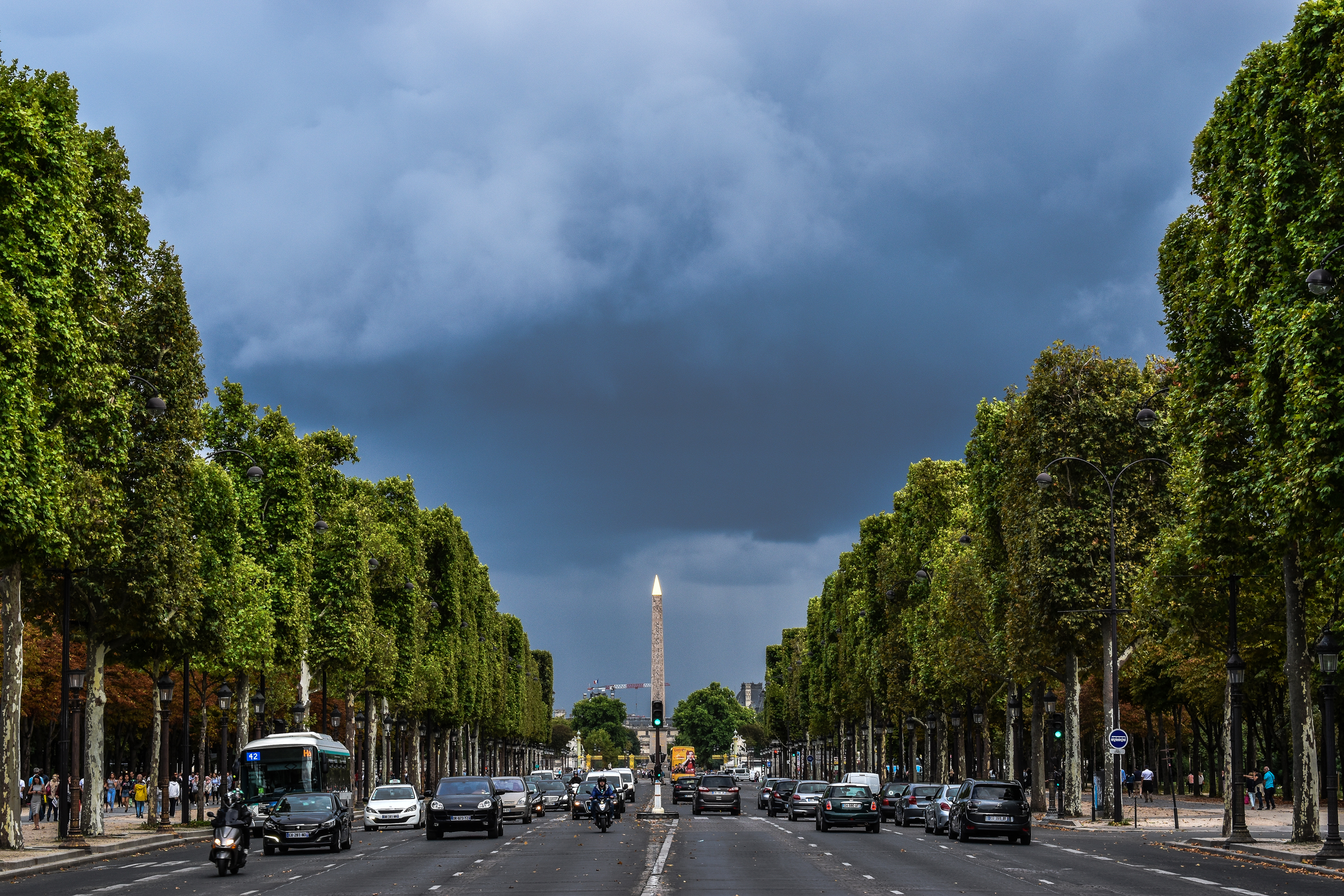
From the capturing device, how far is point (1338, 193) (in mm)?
25734

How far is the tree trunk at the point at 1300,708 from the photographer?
34500 millimetres

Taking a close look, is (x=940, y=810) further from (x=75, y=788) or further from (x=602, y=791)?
(x=75, y=788)

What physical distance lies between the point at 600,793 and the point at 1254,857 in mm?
23556

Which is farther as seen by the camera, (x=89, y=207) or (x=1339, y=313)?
(x=89, y=207)

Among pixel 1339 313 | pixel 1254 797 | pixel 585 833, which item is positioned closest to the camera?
pixel 1339 313

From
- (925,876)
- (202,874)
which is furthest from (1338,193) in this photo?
(202,874)

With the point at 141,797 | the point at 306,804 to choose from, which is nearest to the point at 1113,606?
the point at 306,804

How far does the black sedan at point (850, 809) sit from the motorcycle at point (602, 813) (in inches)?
283

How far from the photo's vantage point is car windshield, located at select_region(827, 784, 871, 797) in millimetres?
48938

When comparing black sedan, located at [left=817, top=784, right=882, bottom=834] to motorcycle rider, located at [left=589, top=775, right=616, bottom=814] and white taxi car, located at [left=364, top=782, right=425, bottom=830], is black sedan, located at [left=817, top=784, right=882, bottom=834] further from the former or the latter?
white taxi car, located at [left=364, top=782, right=425, bottom=830]

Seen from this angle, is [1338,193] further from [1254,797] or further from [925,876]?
[1254,797]

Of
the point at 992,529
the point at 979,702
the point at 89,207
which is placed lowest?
the point at 979,702

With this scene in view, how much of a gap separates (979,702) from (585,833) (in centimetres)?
3253

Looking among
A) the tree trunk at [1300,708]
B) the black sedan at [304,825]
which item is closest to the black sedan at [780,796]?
the black sedan at [304,825]
